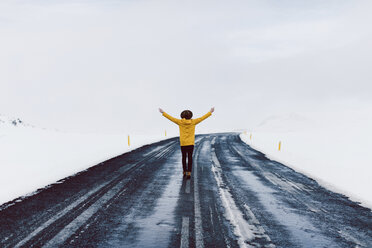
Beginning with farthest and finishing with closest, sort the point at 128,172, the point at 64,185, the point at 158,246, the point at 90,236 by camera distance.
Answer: the point at 128,172
the point at 64,185
the point at 90,236
the point at 158,246

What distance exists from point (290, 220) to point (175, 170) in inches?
219

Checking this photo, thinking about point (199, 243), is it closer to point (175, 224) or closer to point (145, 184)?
point (175, 224)

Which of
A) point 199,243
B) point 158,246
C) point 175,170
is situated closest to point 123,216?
point 158,246

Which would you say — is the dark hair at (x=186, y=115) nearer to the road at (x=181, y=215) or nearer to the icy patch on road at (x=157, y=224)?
the road at (x=181, y=215)

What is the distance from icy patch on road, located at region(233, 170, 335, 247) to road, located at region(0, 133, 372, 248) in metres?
0.02

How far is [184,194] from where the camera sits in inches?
257

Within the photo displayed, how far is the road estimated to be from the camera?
3896 mm

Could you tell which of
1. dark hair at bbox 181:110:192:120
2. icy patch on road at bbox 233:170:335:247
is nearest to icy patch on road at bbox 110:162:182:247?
icy patch on road at bbox 233:170:335:247

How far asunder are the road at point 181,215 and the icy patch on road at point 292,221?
16mm

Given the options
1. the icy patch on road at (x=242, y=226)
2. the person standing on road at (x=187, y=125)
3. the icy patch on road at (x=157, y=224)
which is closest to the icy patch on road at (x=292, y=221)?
the icy patch on road at (x=242, y=226)

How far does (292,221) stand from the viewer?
16.1 feet

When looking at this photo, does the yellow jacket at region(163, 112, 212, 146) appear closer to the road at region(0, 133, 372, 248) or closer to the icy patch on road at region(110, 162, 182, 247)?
the road at region(0, 133, 372, 248)

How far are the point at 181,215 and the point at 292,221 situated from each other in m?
2.00

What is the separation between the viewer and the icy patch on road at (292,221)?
4.03 meters
